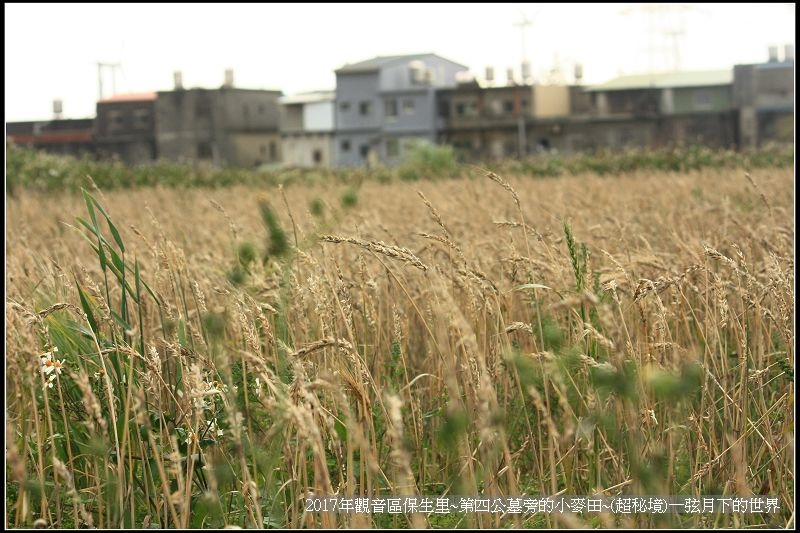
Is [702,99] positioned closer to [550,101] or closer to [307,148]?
[550,101]

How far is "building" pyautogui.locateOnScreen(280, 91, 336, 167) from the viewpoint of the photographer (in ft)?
202

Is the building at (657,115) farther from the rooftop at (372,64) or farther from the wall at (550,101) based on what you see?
the rooftop at (372,64)

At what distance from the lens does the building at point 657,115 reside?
181 feet

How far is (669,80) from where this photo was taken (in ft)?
191

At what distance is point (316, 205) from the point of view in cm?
241

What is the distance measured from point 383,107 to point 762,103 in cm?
2036

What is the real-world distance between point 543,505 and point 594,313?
50.3 inches

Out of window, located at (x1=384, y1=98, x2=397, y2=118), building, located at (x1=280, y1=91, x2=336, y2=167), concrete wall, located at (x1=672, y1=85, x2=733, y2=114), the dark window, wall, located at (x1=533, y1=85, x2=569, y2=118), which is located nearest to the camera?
concrete wall, located at (x1=672, y1=85, x2=733, y2=114)

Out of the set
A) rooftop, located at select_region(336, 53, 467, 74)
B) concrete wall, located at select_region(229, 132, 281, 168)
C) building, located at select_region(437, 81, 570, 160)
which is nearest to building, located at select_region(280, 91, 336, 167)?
rooftop, located at select_region(336, 53, 467, 74)

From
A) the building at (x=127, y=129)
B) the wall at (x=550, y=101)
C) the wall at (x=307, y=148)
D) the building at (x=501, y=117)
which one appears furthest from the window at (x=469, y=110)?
the building at (x=127, y=129)

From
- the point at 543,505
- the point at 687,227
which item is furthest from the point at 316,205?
the point at 687,227

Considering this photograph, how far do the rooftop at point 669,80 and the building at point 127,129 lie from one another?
26.2 metres

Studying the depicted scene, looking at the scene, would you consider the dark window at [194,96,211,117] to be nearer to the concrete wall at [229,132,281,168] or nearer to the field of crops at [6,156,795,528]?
the concrete wall at [229,132,281,168]

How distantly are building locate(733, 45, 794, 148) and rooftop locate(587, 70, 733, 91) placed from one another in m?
1.08
